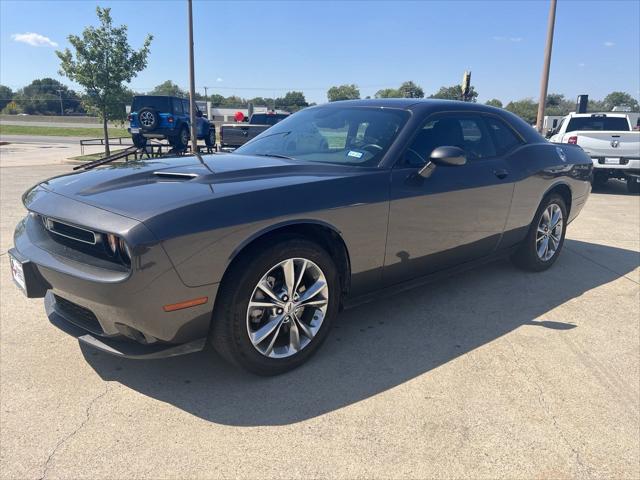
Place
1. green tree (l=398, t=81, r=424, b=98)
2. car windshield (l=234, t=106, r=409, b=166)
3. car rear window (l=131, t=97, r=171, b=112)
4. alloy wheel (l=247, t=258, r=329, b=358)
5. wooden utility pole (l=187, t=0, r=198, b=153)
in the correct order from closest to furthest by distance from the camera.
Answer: alloy wheel (l=247, t=258, r=329, b=358), car windshield (l=234, t=106, r=409, b=166), green tree (l=398, t=81, r=424, b=98), wooden utility pole (l=187, t=0, r=198, b=153), car rear window (l=131, t=97, r=171, b=112)

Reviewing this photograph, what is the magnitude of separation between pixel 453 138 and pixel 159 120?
15.3m

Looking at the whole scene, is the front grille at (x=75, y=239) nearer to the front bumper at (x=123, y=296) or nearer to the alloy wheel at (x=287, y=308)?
the front bumper at (x=123, y=296)

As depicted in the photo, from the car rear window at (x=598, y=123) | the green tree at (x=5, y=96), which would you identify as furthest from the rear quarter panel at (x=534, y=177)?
the green tree at (x=5, y=96)

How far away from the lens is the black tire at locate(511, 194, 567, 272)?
4.77m

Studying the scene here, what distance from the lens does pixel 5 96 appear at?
10850 centimetres

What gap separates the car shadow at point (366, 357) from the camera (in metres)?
2.66

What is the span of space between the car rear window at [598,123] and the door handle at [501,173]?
9.52m

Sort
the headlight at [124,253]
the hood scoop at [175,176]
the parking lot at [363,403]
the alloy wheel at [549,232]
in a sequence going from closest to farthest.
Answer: the parking lot at [363,403]
the headlight at [124,253]
the hood scoop at [175,176]
the alloy wheel at [549,232]

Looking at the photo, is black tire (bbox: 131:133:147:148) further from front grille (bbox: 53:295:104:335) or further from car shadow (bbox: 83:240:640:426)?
front grille (bbox: 53:295:104:335)

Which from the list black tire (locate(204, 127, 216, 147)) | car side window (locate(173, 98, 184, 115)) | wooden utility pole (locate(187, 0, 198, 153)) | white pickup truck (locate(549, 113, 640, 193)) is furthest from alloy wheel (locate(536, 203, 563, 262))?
black tire (locate(204, 127, 216, 147))

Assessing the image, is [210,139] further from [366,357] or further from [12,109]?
[12,109]

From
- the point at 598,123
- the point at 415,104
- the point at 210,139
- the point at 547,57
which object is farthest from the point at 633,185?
the point at 210,139

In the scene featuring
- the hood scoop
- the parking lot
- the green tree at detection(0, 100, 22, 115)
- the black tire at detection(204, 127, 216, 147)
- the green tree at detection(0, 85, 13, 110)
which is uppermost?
the green tree at detection(0, 85, 13, 110)

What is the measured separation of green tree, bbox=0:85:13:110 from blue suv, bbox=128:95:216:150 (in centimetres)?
10066
